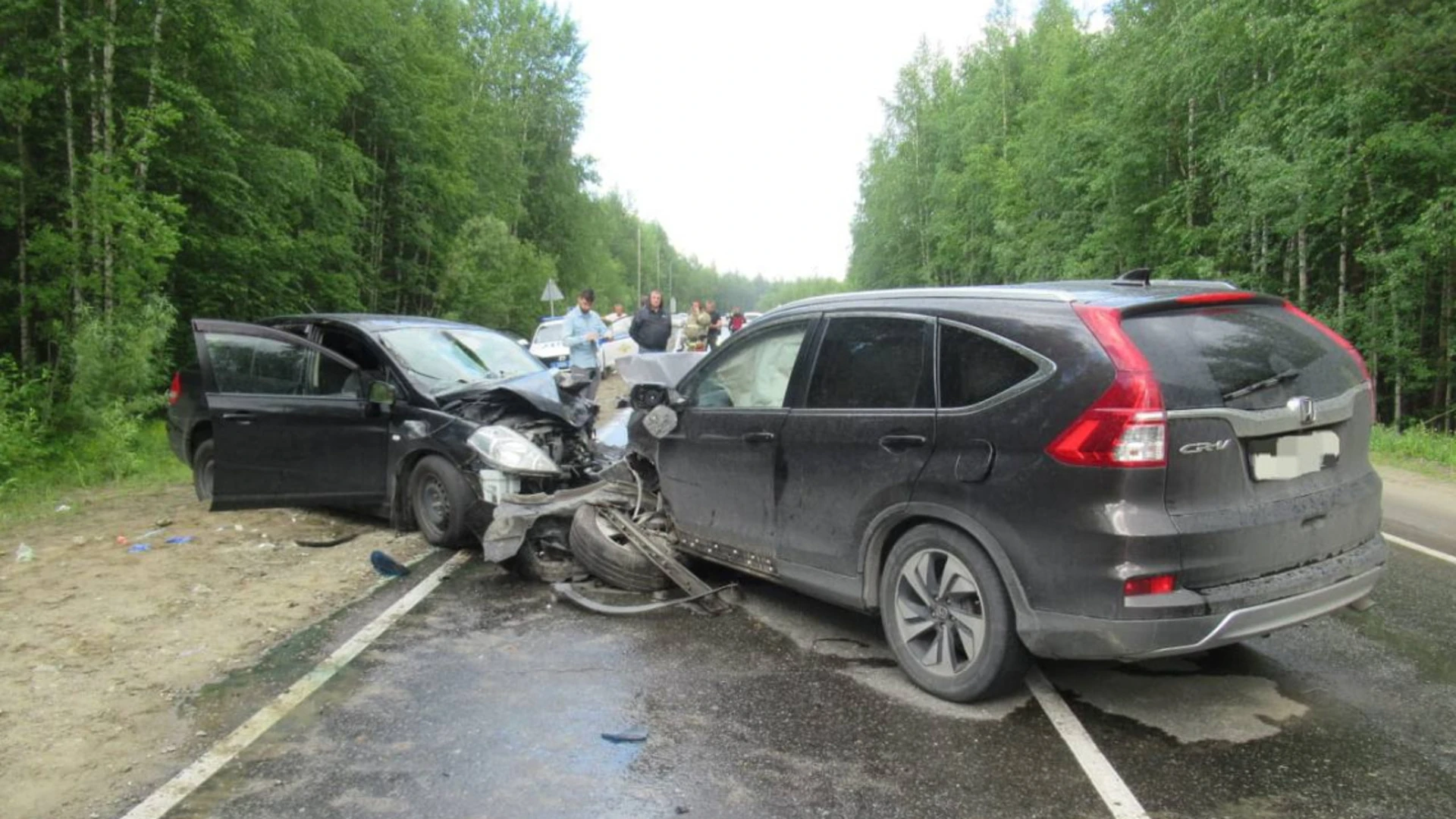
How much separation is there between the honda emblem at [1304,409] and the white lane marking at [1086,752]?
1449 millimetres

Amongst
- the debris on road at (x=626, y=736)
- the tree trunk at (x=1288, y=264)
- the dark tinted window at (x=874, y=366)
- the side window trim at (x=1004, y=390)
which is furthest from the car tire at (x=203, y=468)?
the tree trunk at (x=1288, y=264)

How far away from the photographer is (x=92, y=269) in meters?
12.0

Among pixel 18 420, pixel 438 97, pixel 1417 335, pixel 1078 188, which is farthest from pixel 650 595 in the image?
pixel 438 97

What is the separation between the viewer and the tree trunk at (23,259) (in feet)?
39.8

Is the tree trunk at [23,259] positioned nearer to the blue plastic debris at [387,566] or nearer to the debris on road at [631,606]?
the blue plastic debris at [387,566]

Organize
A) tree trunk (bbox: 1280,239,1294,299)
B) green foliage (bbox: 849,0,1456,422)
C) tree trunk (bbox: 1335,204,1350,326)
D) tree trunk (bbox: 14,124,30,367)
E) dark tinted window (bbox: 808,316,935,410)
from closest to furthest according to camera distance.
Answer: dark tinted window (bbox: 808,316,935,410) → tree trunk (bbox: 14,124,30,367) → green foliage (bbox: 849,0,1456,422) → tree trunk (bbox: 1335,204,1350,326) → tree trunk (bbox: 1280,239,1294,299)

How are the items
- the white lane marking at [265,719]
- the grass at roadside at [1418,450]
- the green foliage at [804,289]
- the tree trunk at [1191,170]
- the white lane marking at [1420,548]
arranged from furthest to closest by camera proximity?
the green foliage at [804,289] < the tree trunk at [1191,170] < the grass at roadside at [1418,450] < the white lane marking at [1420,548] < the white lane marking at [265,719]

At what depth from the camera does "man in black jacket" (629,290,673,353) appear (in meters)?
13.1

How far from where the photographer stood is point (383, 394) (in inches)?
250

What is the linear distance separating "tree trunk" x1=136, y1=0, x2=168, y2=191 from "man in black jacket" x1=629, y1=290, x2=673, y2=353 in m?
7.63

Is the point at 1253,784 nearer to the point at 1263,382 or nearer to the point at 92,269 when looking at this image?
the point at 1263,382

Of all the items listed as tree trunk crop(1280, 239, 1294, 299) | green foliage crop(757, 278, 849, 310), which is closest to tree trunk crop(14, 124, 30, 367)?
tree trunk crop(1280, 239, 1294, 299)

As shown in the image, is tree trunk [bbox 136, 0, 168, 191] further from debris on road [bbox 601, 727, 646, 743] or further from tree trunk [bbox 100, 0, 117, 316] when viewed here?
debris on road [bbox 601, 727, 646, 743]

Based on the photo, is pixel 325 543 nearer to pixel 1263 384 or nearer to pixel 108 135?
pixel 1263 384
